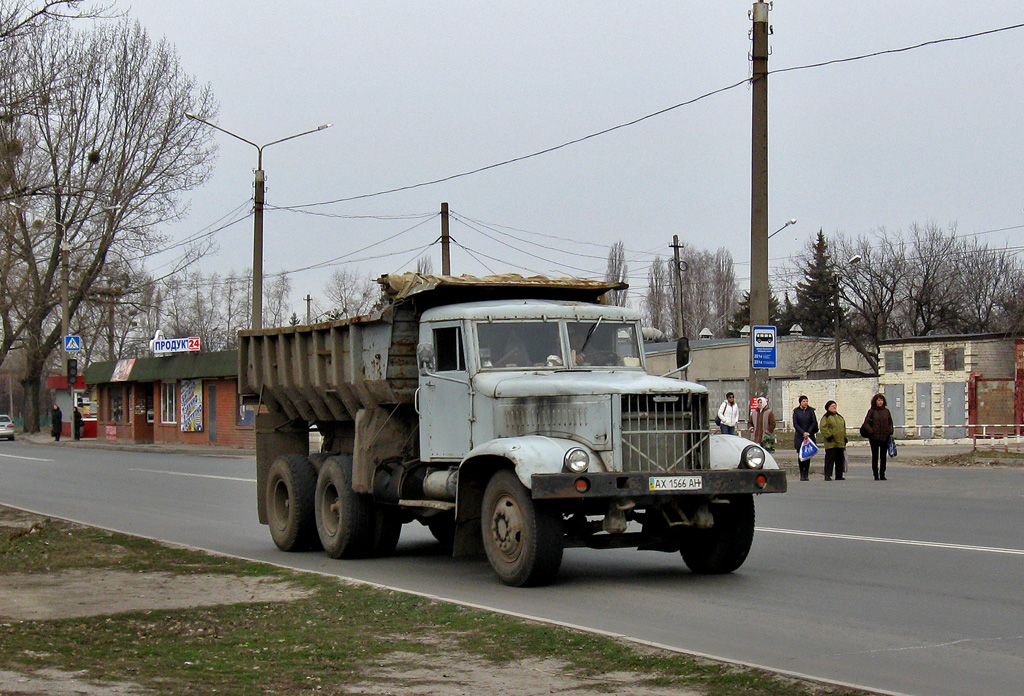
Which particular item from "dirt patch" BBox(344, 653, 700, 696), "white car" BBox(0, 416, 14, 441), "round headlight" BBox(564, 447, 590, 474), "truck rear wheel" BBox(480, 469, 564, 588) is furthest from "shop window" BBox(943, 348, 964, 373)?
"white car" BBox(0, 416, 14, 441)

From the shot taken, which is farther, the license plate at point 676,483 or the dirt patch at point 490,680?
the license plate at point 676,483

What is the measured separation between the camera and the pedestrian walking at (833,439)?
24.7 m

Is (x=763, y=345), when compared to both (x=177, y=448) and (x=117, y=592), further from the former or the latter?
(x=177, y=448)

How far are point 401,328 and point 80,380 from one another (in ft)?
176

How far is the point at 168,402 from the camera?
2245 inches

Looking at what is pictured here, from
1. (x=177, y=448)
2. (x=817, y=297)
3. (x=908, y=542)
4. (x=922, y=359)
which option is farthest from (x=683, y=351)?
(x=817, y=297)

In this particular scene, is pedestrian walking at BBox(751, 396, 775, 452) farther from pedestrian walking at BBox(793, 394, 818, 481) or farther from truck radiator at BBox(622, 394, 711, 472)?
truck radiator at BBox(622, 394, 711, 472)

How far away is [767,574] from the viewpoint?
1166 centimetres

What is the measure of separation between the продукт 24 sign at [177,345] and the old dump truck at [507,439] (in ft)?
133

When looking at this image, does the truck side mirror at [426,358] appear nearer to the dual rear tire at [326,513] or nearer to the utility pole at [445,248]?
the dual rear tire at [326,513]

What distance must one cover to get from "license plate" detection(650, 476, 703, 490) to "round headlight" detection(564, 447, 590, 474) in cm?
58

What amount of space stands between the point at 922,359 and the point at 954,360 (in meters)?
1.23

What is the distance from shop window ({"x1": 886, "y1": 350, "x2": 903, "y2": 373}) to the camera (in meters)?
50.2

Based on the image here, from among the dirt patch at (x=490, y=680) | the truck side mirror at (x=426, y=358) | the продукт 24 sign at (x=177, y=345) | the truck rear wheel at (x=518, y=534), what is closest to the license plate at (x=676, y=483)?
the truck rear wheel at (x=518, y=534)
